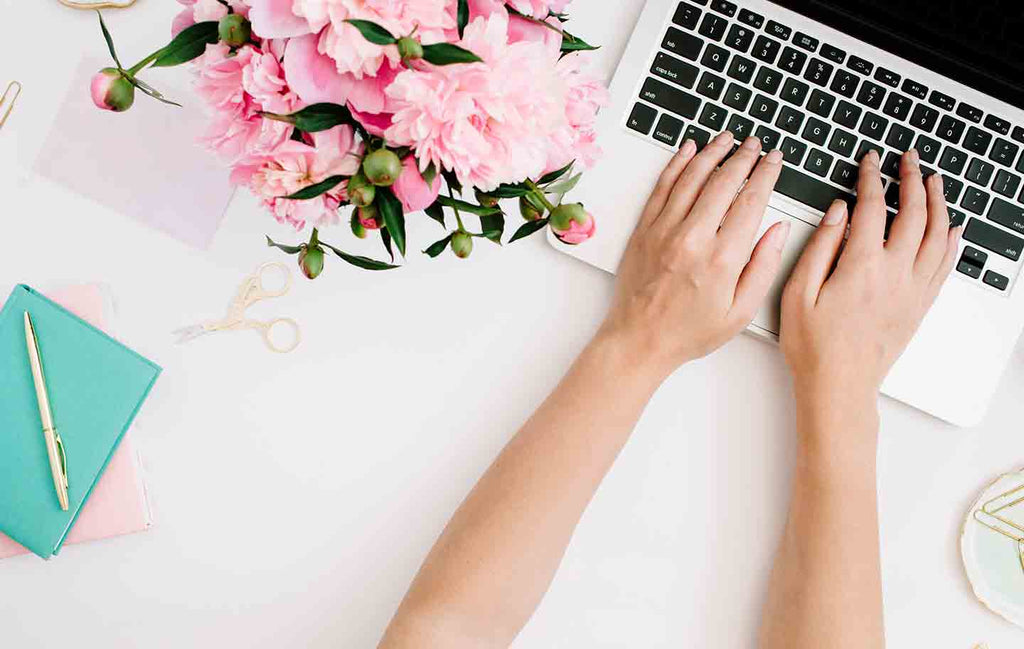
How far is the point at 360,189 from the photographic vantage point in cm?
41

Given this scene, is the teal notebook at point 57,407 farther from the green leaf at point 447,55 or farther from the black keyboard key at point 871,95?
the black keyboard key at point 871,95

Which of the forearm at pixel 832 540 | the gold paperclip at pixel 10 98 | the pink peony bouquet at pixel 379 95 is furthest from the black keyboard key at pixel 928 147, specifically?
the gold paperclip at pixel 10 98

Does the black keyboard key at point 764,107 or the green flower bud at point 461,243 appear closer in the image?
the green flower bud at point 461,243

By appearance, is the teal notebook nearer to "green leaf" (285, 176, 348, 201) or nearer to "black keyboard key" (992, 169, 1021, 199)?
"green leaf" (285, 176, 348, 201)

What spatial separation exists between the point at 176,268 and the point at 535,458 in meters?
0.37

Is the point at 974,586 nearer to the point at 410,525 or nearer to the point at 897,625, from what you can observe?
the point at 897,625

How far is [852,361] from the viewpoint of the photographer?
2.14ft

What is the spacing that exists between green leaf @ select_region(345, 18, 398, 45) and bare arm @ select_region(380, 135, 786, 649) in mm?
353

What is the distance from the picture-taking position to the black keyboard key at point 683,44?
0.63m

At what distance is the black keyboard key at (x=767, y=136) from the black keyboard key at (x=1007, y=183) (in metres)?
0.18

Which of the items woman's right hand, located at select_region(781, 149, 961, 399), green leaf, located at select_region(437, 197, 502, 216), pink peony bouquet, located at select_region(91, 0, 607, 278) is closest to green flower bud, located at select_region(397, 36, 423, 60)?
pink peony bouquet, located at select_region(91, 0, 607, 278)

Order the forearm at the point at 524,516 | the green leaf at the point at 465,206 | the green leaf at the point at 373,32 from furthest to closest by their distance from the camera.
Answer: the forearm at the point at 524,516 < the green leaf at the point at 465,206 < the green leaf at the point at 373,32

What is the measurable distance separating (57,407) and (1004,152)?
83 centimetres

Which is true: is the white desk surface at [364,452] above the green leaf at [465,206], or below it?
below
